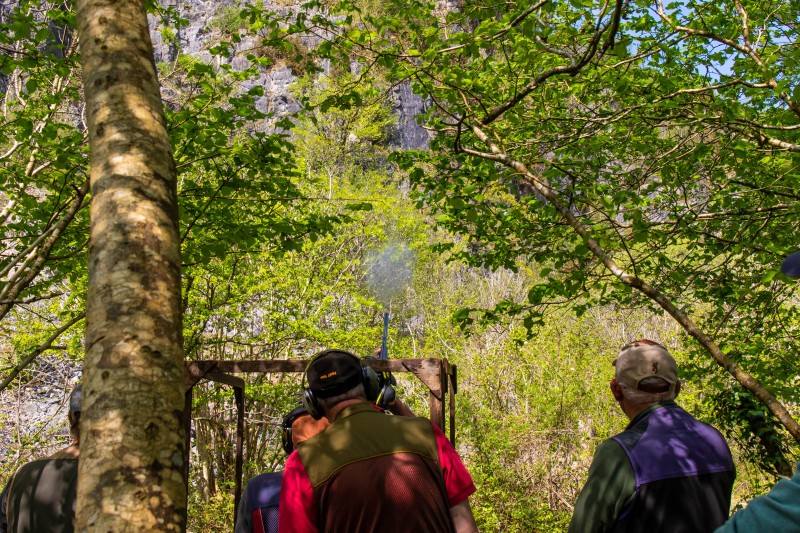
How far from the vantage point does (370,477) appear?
1915 mm

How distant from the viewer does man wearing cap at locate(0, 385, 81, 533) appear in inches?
106

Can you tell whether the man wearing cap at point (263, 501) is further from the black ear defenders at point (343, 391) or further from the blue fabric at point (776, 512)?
the blue fabric at point (776, 512)

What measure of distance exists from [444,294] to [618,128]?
18.3 metres

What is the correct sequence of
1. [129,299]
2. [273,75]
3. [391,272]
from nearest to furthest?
[129,299] → [391,272] → [273,75]

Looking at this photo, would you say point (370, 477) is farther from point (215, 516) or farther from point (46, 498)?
point (215, 516)

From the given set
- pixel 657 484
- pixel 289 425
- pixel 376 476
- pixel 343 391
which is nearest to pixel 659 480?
pixel 657 484

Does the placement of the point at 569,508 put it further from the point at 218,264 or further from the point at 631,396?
the point at 631,396

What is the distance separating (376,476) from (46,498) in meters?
1.63

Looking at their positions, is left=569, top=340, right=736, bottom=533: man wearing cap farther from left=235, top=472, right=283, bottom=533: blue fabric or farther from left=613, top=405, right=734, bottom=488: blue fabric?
left=235, top=472, right=283, bottom=533: blue fabric

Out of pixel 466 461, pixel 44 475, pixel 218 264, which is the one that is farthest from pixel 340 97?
pixel 466 461

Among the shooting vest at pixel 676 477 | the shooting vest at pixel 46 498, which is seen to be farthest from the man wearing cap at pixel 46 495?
the shooting vest at pixel 676 477

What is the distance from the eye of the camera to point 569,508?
12.5 m

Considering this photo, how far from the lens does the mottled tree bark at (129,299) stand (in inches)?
46.1

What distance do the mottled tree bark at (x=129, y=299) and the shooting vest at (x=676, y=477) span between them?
1.42 metres
